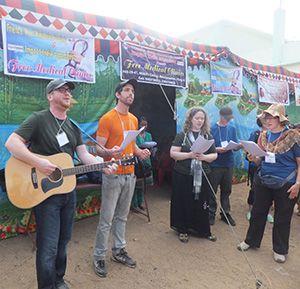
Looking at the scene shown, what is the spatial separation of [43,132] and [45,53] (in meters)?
1.89

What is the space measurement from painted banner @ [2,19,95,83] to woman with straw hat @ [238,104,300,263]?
8.63 feet

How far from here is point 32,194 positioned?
191 cm

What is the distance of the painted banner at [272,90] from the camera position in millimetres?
6316

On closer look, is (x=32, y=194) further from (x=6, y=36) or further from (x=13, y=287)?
(x=6, y=36)

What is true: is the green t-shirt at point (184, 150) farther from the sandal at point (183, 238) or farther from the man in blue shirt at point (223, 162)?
the sandal at point (183, 238)

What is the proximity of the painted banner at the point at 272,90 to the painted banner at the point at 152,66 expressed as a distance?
2742mm

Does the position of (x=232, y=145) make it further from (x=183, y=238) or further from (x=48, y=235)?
(x=48, y=235)

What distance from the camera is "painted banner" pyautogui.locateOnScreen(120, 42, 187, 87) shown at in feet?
13.0

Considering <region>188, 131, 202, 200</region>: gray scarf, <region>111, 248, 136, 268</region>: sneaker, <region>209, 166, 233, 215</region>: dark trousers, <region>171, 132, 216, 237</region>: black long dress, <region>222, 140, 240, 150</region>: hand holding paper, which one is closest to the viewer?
<region>111, 248, 136, 268</region>: sneaker

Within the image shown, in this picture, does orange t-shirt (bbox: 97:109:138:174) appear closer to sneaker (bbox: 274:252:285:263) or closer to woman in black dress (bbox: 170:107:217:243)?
woman in black dress (bbox: 170:107:217:243)

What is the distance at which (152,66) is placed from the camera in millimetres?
4215

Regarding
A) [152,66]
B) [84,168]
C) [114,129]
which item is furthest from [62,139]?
[152,66]

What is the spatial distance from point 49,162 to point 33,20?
2.38 m

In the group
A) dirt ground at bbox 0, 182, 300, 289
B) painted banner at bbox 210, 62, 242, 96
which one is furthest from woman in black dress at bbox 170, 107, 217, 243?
painted banner at bbox 210, 62, 242, 96
